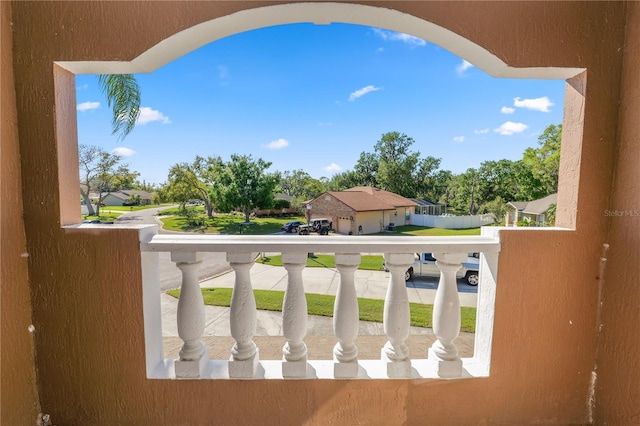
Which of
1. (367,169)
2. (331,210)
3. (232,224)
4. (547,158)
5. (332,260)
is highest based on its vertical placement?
(367,169)

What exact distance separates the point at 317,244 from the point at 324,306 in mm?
5219

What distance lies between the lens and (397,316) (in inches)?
47.6

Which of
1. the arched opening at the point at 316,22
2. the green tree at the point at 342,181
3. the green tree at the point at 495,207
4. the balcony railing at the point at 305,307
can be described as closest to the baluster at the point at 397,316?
the balcony railing at the point at 305,307

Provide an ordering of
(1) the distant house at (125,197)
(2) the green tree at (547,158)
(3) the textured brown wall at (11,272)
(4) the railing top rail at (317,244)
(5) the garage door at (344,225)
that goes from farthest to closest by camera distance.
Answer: (1) the distant house at (125,197), (5) the garage door at (344,225), (2) the green tree at (547,158), (4) the railing top rail at (317,244), (3) the textured brown wall at (11,272)

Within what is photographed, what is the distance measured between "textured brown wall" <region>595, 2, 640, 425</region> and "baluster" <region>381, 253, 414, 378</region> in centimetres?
87

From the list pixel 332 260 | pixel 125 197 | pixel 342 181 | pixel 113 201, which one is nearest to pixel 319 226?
pixel 342 181

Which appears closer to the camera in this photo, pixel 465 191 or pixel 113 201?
pixel 465 191

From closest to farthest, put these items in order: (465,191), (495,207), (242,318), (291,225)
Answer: (242,318) < (495,207) < (465,191) < (291,225)

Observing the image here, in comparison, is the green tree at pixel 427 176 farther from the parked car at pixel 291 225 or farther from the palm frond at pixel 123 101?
the palm frond at pixel 123 101

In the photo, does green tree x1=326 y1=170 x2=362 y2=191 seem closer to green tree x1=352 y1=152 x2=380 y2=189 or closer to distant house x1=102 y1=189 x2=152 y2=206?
green tree x1=352 y1=152 x2=380 y2=189

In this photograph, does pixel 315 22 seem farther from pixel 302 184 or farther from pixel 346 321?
pixel 302 184

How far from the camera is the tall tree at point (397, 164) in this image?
4.52 meters

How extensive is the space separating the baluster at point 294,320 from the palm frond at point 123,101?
183 inches

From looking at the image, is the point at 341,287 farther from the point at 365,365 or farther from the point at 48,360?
the point at 48,360
